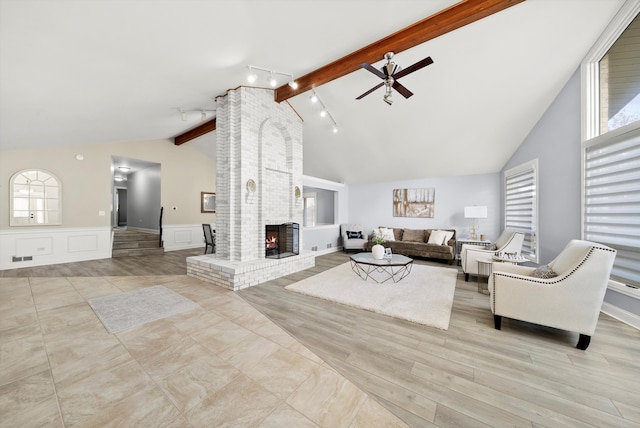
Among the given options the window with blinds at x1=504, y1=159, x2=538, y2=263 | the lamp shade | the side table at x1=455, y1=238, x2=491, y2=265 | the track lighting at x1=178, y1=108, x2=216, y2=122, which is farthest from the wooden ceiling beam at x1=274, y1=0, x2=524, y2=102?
the side table at x1=455, y1=238, x2=491, y2=265

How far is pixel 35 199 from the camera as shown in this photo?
17.5 feet

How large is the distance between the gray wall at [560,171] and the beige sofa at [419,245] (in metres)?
2.04

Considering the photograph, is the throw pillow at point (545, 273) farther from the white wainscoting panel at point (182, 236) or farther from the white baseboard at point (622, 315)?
the white wainscoting panel at point (182, 236)

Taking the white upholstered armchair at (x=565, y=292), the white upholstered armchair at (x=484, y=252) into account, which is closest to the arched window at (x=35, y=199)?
the white upholstered armchair at (x=565, y=292)

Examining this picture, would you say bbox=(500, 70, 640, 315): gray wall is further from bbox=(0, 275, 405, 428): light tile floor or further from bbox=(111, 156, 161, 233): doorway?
bbox=(111, 156, 161, 233): doorway

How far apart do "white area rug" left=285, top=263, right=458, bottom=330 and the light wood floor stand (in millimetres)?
166

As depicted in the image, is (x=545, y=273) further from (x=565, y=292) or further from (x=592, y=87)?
(x=592, y=87)

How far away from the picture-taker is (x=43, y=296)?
11.3ft

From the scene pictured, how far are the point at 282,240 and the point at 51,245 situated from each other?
5.50m

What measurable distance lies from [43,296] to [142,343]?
8.71 feet

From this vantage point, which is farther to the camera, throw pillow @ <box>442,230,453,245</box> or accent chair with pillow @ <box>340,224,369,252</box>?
accent chair with pillow @ <box>340,224,369,252</box>

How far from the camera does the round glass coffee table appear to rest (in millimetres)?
3975

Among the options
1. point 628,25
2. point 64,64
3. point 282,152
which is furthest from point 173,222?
point 628,25

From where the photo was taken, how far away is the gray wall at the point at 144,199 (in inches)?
314
